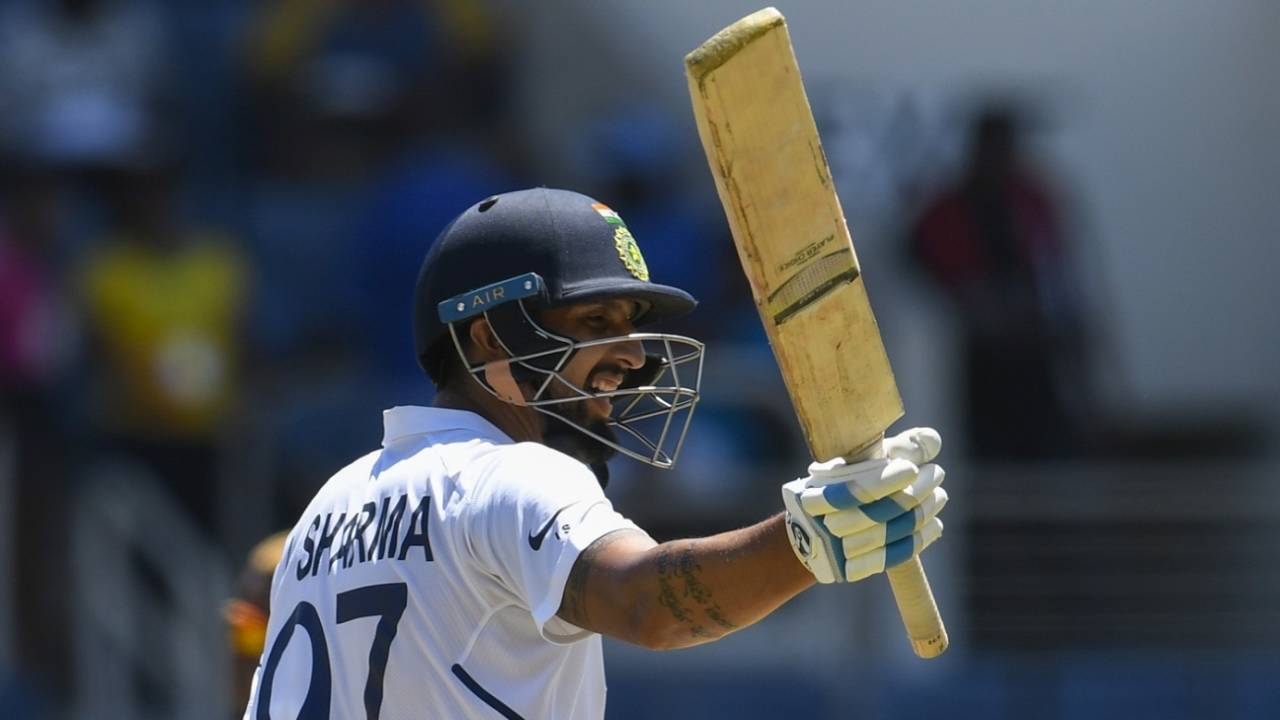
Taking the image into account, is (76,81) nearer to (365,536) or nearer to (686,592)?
(365,536)

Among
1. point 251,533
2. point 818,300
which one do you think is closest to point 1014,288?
point 251,533

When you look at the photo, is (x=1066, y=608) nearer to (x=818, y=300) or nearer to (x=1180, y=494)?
(x=1180, y=494)

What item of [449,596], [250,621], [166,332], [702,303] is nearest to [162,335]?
[166,332]

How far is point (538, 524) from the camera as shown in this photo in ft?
9.50

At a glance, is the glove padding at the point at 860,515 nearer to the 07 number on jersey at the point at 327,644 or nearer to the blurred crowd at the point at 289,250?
the 07 number on jersey at the point at 327,644

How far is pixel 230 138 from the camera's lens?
959 cm

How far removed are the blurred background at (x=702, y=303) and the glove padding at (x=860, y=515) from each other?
14.3 feet

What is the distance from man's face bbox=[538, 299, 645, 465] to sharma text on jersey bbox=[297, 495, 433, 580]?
1.09 ft

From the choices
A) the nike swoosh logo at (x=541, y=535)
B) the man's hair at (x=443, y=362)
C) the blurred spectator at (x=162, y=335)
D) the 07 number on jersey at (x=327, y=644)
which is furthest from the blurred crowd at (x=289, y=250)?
the nike swoosh logo at (x=541, y=535)

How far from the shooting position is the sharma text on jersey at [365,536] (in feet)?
10.0

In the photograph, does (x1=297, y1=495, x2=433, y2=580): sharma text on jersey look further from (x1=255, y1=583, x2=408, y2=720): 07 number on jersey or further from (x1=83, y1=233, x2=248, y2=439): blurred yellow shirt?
(x1=83, y1=233, x2=248, y2=439): blurred yellow shirt

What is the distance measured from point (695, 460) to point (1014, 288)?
1.44 meters

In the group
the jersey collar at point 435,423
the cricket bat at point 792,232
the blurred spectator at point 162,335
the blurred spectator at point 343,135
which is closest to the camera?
the cricket bat at point 792,232

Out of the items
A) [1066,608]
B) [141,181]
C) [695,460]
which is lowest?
[1066,608]
